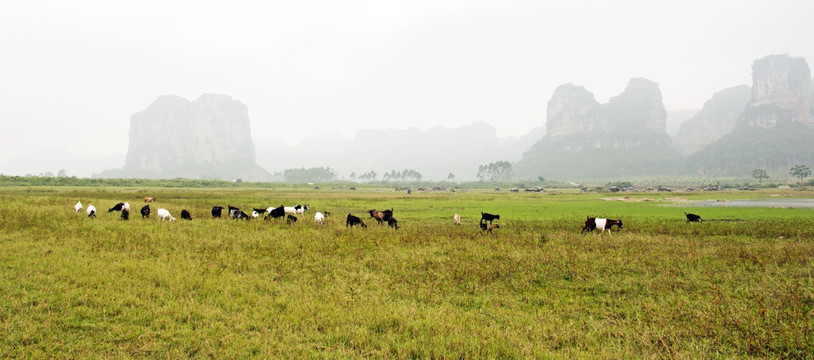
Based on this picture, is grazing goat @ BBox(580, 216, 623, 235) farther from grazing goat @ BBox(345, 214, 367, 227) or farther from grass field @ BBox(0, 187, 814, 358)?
grazing goat @ BBox(345, 214, 367, 227)

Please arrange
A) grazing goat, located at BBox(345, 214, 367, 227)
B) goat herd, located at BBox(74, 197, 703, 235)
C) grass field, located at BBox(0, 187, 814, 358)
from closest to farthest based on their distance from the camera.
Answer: grass field, located at BBox(0, 187, 814, 358) < goat herd, located at BBox(74, 197, 703, 235) < grazing goat, located at BBox(345, 214, 367, 227)

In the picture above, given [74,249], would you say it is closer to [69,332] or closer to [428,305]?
[69,332]

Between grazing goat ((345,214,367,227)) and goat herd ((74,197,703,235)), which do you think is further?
grazing goat ((345,214,367,227))

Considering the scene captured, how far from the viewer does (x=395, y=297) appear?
26.9ft

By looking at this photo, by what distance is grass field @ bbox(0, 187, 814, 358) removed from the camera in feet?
18.5

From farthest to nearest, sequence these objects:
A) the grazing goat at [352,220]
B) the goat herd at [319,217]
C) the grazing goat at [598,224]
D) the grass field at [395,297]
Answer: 1. the grazing goat at [352,220]
2. the goat herd at [319,217]
3. the grazing goat at [598,224]
4. the grass field at [395,297]

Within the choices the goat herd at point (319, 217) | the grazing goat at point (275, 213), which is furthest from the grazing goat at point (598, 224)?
the grazing goat at point (275, 213)

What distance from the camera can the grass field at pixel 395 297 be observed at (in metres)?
5.64

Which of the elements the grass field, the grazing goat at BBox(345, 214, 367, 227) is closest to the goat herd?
the grazing goat at BBox(345, 214, 367, 227)

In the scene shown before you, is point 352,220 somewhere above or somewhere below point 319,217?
below

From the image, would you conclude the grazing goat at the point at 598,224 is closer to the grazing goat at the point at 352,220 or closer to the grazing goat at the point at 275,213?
the grazing goat at the point at 352,220

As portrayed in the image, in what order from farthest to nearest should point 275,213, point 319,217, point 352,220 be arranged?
point 275,213, point 319,217, point 352,220

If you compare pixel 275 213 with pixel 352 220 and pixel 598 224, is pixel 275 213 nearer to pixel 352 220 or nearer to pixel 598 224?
pixel 352 220

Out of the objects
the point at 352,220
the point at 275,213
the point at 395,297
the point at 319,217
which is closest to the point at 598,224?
the point at 352,220
